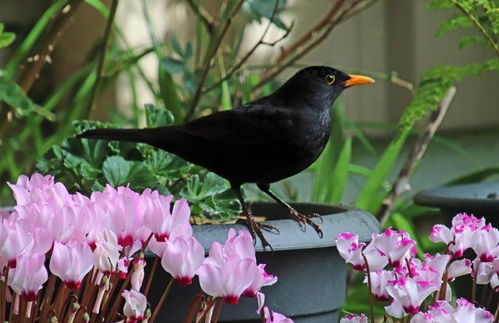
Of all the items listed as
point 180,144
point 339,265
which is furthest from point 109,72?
point 339,265

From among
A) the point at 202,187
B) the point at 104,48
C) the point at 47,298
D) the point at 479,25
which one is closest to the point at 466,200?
the point at 479,25

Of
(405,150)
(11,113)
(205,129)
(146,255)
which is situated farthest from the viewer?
(405,150)

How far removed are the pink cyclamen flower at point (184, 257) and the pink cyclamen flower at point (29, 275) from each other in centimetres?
14

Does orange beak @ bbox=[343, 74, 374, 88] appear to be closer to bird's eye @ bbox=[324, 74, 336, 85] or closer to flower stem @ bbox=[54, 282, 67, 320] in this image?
bird's eye @ bbox=[324, 74, 336, 85]

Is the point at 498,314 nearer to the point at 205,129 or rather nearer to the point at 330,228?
the point at 330,228

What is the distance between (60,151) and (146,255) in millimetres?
594

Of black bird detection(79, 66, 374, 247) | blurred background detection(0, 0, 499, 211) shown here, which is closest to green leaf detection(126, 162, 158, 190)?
black bird detection(79, 66, 374, 247)

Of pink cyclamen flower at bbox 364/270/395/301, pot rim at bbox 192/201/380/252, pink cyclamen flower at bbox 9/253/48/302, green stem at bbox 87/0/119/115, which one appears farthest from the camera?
green stem at bbox 87/0/119/115

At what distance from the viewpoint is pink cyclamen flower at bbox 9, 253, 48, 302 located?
3.64 ft

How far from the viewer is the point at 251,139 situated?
176 cm

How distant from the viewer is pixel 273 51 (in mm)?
4117

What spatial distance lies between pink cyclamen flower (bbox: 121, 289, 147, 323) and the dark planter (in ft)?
3.61

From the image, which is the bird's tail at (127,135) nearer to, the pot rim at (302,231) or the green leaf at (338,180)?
the pot rim at (302,231)

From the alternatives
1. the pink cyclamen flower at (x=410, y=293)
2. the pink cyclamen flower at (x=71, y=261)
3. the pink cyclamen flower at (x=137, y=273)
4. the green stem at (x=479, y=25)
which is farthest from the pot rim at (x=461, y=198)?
the pink cyclamen flower at (x=71, y=261)
